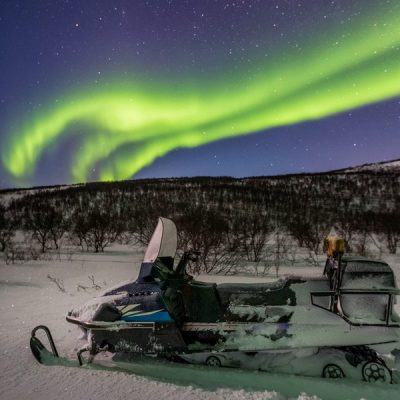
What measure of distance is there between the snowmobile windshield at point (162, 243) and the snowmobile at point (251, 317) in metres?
0.01

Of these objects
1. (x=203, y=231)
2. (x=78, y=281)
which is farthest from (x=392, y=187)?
(x=78, y=281)

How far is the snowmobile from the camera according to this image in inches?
141

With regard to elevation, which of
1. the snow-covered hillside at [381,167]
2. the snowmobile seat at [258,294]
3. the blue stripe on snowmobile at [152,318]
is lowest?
the blue stripe on snowmobile at [152,318]

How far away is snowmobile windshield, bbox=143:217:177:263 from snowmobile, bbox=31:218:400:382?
1 centimetres

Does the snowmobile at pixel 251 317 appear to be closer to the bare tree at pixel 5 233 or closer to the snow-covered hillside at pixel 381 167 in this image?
the bare tree at pixel 5 233

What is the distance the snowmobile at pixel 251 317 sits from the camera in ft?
11.8

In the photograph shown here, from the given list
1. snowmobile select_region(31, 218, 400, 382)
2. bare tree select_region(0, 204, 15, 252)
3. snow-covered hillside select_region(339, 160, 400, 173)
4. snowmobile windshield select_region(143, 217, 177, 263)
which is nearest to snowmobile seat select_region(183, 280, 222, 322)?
snowmobile select_region(31, 218, 400, 382)

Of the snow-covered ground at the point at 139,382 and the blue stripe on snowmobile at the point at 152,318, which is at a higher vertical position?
the blue stripe on snowmobile at the point at 152,318

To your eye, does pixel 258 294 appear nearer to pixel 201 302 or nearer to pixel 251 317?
pixel 251 317

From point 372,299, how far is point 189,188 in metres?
47.4

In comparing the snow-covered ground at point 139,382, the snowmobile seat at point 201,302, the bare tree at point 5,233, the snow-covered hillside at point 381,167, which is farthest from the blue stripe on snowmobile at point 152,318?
the snow-covered hillside at point 381,167

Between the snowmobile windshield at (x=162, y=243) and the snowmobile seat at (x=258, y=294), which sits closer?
the snowmobile seat at (x=258, y=294)

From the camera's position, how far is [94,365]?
4.02 meters

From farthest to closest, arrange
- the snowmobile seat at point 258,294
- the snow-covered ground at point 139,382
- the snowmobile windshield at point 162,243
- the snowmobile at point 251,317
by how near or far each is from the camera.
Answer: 1. the snowmobile windshield at point 162,243
2. the snowmobile seat at point 258,294
3. the snowmobile at point 251,317
4. the snow-covered ground at point 139,382
